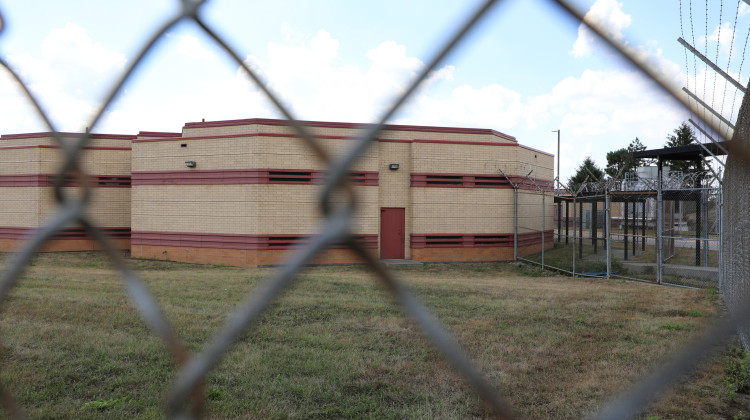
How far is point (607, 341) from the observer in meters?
6.86

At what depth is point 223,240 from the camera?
729 inches

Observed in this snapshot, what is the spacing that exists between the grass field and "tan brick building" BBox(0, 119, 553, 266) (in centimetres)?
745

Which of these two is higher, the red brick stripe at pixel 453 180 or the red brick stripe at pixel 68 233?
the red brick stripe at pixel 453 180

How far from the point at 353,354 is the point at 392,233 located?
1426 cm

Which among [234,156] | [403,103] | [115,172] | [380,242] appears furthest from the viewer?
[115,172]

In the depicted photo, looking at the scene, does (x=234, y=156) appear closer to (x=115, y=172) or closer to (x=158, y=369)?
(x=115, y=172)

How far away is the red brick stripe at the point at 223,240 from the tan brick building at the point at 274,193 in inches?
1.5

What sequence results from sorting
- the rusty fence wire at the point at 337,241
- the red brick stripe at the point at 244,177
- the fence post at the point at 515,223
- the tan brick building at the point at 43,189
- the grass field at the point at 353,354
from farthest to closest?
1. the tan brick building at the point at 43,189
2. the fence post at the point at 515,223
3. the red brick stripe at the point at 244,177
4. the grass field at the point at 353,354
5. the rusty fence wire at the point at 337,241

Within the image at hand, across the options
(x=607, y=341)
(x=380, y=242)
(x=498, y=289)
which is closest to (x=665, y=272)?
(x=498, y=289)

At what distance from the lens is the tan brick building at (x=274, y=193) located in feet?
59.2

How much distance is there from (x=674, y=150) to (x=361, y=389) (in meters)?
14.1

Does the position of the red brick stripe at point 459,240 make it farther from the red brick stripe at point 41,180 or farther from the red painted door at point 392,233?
the red brick stripe at point 41,180

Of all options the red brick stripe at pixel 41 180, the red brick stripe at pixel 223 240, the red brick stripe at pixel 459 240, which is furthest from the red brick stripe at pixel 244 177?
the red brick stripe at pixel 41 180

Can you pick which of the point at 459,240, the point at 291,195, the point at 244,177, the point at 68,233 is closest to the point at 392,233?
the point at 459,240
